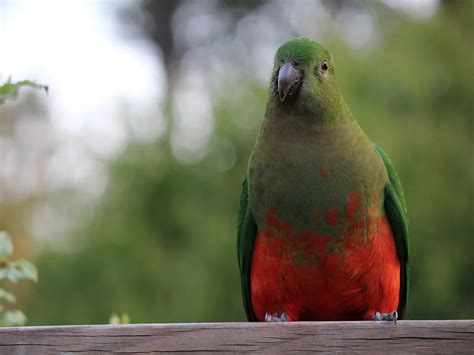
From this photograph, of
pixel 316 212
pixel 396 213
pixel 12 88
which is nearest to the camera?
pixel 12 88

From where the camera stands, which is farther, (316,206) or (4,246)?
(316,206)

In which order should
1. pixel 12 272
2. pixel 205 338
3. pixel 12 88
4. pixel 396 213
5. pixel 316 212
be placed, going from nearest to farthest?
pixel 205 338 < pixel 12 88 < pixel 12 272 < pixel 316 212 < pixel 396 213

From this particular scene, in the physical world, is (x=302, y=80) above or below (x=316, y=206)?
above

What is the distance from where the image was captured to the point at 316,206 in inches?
124

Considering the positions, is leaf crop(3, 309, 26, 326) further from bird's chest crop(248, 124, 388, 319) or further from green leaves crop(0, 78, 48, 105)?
bird's chest crop(248, 124, 388, 319)

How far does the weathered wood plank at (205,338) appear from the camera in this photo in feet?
Answer: 6.81

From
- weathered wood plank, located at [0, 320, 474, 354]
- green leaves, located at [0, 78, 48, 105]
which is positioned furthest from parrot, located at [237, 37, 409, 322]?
green leaves, located at [0, 78, 48, 105]

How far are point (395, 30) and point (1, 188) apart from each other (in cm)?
577

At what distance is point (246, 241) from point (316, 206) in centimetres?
48

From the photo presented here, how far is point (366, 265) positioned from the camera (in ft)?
10.6

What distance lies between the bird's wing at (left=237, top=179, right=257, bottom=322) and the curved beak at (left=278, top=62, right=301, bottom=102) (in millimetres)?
583

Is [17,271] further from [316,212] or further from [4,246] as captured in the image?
[316,212]

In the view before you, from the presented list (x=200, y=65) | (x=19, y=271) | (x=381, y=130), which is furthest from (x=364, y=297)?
(x=200, y=65)

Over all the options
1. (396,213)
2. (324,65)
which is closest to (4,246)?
(324,65)
